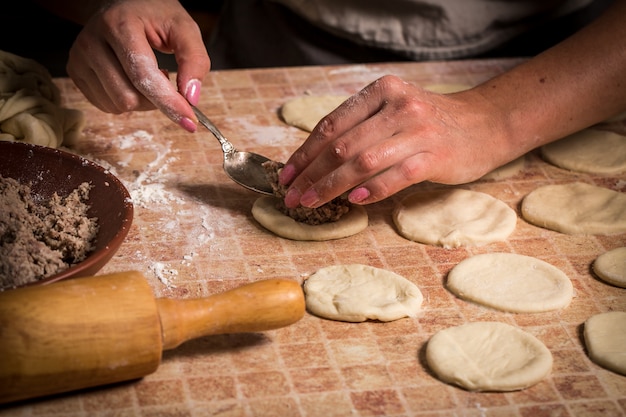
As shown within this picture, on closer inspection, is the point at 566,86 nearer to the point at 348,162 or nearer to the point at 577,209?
the point at 577,209

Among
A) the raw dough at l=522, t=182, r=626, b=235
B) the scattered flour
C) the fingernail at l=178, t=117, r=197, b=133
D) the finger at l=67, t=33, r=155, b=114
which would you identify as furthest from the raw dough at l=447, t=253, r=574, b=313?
the finger at l=67, t=33, r=155, b=114

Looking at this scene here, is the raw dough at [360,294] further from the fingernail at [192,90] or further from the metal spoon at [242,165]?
the fingernail at [192,90]

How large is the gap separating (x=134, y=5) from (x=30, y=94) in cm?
31

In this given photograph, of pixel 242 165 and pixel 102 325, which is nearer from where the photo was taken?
pixel 102 325

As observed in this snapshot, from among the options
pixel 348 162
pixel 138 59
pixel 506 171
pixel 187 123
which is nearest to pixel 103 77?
pixel 138 59

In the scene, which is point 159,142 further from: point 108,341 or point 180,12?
point 108,341

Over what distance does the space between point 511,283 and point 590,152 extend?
0.61 m

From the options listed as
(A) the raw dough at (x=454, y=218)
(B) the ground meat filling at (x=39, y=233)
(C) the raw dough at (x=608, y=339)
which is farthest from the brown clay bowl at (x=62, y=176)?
(C) the raw dough at (x=608, y=339)

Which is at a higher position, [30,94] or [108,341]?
[108,341]

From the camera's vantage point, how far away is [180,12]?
1.87 m

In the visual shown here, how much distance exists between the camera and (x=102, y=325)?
44.9 inches

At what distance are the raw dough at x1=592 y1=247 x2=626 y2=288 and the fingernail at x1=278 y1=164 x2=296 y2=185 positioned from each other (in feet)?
2.04

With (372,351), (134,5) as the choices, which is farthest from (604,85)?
(134,5)

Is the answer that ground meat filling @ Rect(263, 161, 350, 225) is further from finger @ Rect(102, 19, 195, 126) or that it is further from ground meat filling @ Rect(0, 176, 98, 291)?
ground meat filling @ Rect(0, 176, 98, 291)
